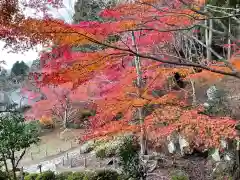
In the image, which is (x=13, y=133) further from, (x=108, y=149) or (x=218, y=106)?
(x=218, y=106)

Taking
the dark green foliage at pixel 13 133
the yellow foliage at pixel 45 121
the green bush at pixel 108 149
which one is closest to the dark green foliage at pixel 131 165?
the dark green foliage at pixel 13 133

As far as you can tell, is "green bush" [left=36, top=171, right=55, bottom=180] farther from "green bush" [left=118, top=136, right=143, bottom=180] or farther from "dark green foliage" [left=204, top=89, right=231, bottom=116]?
"dark green foliage" [left=204, top=89, right=231, bottom=116]

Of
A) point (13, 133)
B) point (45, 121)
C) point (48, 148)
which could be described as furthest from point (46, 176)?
point (45, 121)

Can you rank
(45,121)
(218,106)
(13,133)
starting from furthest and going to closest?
(45,121) → (218,106) → (13,133)

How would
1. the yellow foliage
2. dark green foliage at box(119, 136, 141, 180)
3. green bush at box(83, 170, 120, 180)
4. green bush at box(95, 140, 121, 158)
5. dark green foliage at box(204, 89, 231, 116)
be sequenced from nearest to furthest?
dark green foliage at box(119, 136, 141, 180)
green bush at box(83, 170, 120, 180)
dark green foliage at box(204, 89, 231, 116)
green bush at box(95, 140, 121, 158)
the yellow foliage

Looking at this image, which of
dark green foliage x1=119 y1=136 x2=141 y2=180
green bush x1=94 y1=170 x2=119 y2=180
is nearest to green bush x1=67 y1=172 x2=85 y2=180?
green bush x1=94 y1=170 x2=119 y2=180

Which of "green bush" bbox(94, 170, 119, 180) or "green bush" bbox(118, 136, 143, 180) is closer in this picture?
"green bush" bbox(118, 136, 143, 180)

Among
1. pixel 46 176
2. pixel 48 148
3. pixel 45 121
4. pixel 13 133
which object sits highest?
pixel 13 133

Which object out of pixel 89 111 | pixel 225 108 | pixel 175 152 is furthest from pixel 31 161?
pixel 225 108

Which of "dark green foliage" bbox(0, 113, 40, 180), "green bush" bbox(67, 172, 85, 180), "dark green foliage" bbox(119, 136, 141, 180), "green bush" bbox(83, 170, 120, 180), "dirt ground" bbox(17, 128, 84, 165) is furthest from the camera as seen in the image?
"dirt ground" bbox(17, 128, 84, 165)

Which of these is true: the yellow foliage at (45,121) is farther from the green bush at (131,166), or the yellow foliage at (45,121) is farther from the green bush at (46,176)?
the green bush at (131,166)

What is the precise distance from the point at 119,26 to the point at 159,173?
5860mm

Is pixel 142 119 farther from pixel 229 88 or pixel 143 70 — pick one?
pixel 229 88

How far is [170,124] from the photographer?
12094 millimetres
